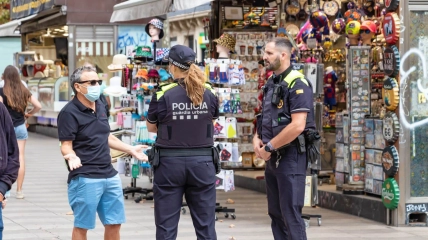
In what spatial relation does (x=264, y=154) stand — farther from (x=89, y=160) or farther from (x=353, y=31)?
(x=353, y=31)

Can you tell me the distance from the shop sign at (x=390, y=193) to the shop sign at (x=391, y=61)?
3.94ft

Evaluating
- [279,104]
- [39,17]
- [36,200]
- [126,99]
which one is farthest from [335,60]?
[39,17]

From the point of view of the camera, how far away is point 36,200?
43.0 ft

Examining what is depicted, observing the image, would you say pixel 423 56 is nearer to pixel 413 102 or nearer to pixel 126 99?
pixel 413 102

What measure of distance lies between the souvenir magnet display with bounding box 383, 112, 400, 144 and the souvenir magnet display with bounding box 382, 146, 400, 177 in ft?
0.35

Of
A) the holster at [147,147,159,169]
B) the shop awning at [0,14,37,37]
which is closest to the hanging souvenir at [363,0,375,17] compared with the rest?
the holster at [147,147,159,169]

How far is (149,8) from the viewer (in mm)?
12961

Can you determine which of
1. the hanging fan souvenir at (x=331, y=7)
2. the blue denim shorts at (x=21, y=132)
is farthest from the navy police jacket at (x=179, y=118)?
the hanging fan souvenir at (x=331, y=7)

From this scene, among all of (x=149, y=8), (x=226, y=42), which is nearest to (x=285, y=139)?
(x=226, y=42)

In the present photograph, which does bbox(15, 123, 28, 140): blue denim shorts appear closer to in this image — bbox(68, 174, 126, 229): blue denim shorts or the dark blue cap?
bbox(68, 174, 126, 229): blue denim shorts

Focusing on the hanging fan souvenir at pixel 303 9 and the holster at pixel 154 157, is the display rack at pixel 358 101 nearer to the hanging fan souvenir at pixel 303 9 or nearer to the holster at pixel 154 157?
the hanging fan souvenir at pixel 303 9

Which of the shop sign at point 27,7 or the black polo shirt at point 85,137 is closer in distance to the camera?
the black polo shirt at point 85,137

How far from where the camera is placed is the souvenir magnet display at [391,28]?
398 inches

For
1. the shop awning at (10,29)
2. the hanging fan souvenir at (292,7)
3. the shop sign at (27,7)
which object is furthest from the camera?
the shop awning at (10,29)
